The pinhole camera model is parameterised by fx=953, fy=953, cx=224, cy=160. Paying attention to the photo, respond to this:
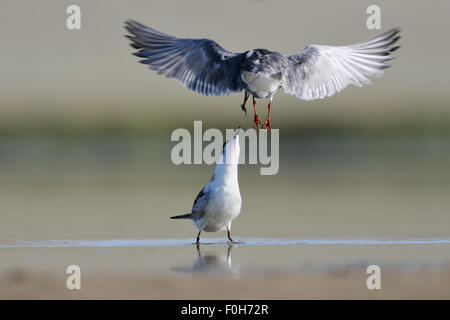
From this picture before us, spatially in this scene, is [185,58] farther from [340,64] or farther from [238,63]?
[340,64]

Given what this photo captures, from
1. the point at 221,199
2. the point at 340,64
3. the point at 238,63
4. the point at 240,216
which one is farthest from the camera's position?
the point at 240,216

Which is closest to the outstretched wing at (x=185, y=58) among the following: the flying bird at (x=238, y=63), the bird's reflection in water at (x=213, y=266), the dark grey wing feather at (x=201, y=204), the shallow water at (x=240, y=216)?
the flying bird at (x=238, y=63)

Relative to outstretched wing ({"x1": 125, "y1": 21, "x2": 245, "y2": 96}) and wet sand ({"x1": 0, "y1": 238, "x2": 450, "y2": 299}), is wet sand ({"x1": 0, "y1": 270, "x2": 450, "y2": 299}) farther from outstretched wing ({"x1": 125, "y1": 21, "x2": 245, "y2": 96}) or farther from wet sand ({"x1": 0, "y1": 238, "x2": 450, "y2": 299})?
outstretched wing ({"x1": 125, "y1": 21, "x2": 245, "y2": 96})

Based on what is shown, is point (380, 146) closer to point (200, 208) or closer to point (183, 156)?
point (183, 156)

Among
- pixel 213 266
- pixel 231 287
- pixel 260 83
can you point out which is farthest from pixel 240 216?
pixel 231 287

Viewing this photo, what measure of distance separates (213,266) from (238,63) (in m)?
2.38

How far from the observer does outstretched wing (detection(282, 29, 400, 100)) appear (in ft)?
32.9

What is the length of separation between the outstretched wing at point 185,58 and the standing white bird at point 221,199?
84 centimetres

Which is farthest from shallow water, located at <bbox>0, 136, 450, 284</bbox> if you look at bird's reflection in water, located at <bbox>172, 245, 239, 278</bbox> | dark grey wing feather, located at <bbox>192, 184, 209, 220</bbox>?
dark grey wing feather, located at <bbox>192, 184, 209, 220</bbox>

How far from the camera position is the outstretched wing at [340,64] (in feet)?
32.9

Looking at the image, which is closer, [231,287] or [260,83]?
[231,287]

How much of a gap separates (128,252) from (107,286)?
137 centimetres

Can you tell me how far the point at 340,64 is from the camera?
33.8 ft
